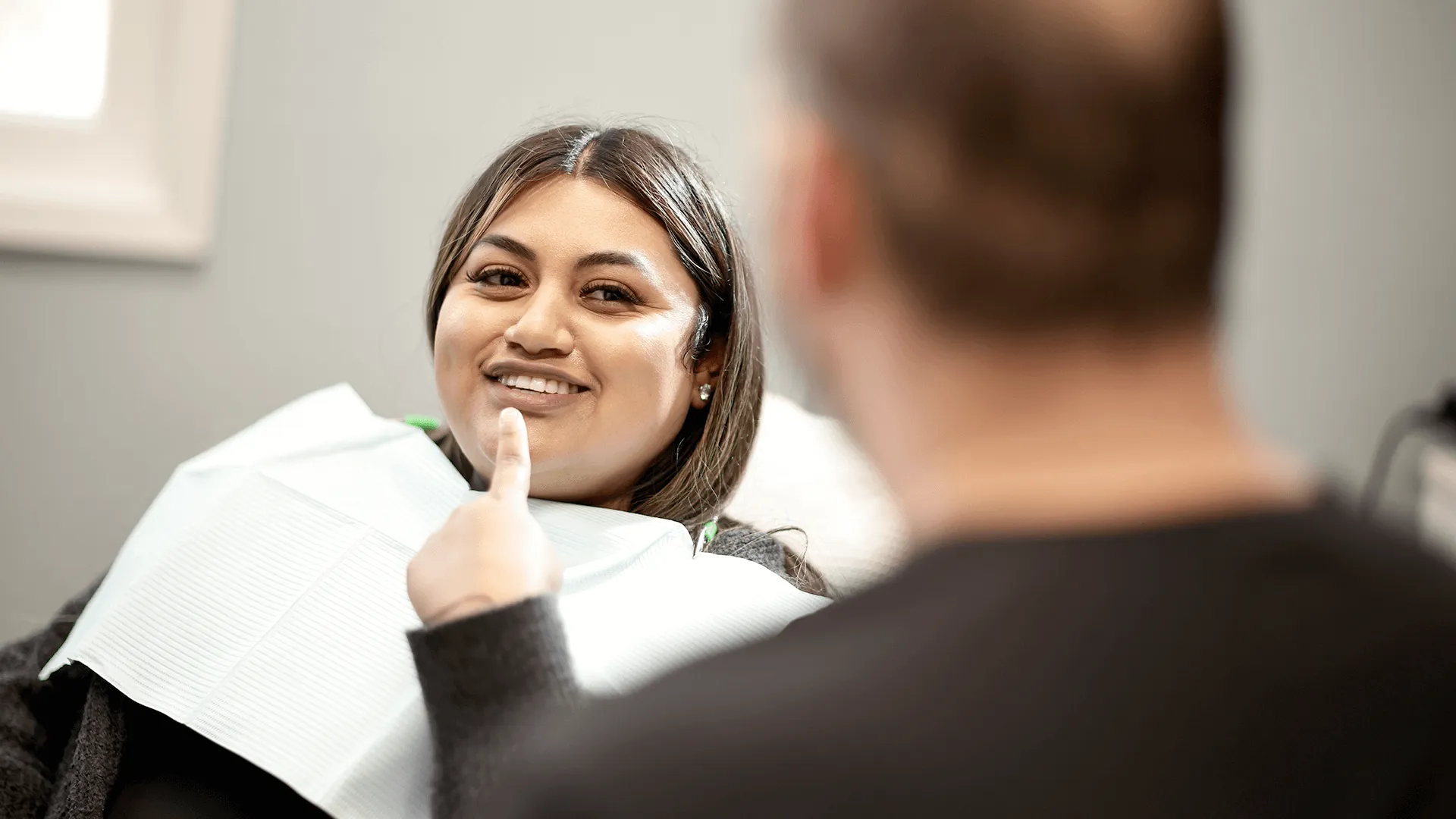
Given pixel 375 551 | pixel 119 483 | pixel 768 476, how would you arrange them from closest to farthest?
Answer: pixel 375 551 < pixel 768 476 < pixel 119 483

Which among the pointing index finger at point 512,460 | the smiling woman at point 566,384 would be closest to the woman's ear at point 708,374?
the smiling woman at point 566,384

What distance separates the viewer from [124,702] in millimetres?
1000

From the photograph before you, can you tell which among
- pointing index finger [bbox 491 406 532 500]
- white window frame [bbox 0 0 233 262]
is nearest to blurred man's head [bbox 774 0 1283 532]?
pointing index finger [bbox 491 406 532 500]

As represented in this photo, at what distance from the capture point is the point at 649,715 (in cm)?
40

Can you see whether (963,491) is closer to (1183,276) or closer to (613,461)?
(1183,276)

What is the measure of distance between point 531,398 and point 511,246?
5.5 inches

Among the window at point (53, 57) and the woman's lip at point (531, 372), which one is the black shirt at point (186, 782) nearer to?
the woman's lip at point (531, 372)

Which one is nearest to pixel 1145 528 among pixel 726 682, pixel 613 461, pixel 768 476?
pixel 726 682

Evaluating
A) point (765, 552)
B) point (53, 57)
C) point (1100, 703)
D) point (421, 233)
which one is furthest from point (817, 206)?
point (53, 57)

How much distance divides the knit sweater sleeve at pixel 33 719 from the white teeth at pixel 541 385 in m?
0.43

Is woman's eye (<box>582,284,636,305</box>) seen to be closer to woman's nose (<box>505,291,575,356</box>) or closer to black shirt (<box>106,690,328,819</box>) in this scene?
woman's nose (<box>505,291,575,356</box>)

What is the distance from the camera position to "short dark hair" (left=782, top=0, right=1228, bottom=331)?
1.29 ft

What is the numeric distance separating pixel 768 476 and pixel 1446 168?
1.09 meters

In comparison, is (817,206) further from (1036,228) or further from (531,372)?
(531,372)
